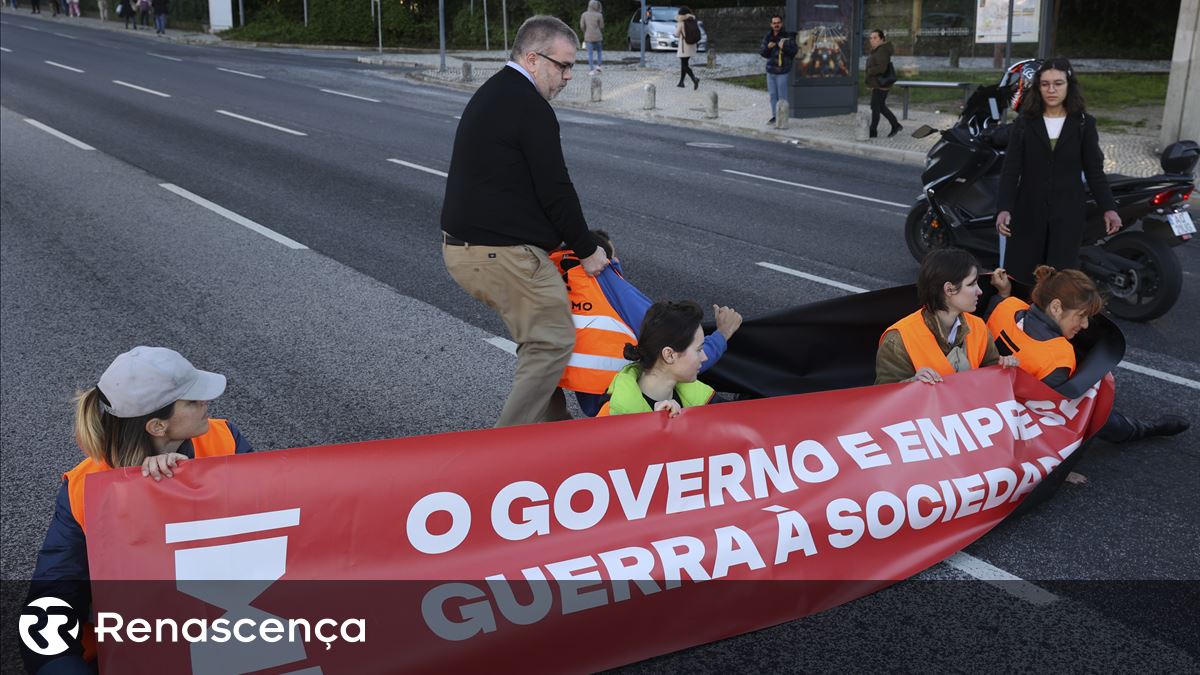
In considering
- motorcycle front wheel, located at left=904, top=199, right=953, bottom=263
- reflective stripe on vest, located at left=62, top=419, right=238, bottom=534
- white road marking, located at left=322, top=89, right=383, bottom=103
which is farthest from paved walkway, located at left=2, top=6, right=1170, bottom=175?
reflective stripe on vest, located at left=62, top=419, right=238, bottom=534

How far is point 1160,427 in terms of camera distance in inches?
235

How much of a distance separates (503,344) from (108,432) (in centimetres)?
426

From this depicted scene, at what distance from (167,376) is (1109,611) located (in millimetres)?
3654

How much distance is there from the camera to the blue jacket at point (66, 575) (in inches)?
140

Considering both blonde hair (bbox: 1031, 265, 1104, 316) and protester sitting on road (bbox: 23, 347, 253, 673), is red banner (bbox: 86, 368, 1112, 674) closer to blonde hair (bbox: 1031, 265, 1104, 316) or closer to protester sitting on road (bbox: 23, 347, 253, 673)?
protester sitting on road (bbox: 23, 347, 253, 673)

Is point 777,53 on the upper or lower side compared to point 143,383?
upper

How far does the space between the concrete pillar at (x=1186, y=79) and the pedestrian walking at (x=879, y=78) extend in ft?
15.4

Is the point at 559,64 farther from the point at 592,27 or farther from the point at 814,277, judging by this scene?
the point at 592,27

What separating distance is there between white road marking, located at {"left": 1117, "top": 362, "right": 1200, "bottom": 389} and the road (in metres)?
0.06

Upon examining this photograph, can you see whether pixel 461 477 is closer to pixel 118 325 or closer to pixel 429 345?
pixel 429 345

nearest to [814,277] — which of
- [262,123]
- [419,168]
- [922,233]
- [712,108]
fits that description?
[922,233]

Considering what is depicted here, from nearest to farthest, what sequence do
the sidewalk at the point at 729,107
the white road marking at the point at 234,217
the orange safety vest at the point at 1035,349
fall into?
the orange safety vest at the point at 1035,349 → the white road marking at the point at 234,217 → the sidewalk at the point at 729,107

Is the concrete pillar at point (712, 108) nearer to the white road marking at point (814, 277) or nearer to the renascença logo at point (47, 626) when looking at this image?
the white road marking at point (814, 277)

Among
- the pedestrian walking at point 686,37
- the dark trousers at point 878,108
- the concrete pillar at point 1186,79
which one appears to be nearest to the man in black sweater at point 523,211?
the concrete pillar at point 1186,79
